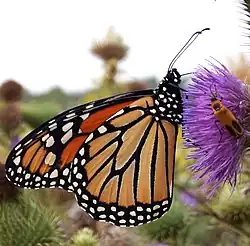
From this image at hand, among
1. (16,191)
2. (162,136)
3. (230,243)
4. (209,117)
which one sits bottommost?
(230,243)

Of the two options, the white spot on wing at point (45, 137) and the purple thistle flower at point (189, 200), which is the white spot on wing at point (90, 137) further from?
the purple thistle flower at point (189, 200)

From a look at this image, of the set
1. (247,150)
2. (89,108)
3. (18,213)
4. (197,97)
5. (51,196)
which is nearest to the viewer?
(247,150)

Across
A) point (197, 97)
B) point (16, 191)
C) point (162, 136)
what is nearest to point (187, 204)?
point (162, 136)

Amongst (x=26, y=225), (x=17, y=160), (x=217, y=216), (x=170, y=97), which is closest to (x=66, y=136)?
(x=17, y=160)

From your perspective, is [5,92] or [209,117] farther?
[5,92]

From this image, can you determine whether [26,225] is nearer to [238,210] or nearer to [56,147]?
[56,147]

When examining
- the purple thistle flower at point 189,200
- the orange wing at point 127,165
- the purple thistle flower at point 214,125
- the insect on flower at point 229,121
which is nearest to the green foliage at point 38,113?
the purple thistle flower at point 189,200

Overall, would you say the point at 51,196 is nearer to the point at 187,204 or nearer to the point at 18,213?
the point at 18,213
